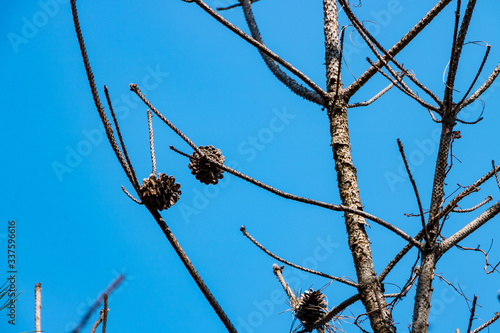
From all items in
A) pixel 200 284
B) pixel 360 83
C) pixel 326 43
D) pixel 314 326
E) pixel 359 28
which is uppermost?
pixel 326 43

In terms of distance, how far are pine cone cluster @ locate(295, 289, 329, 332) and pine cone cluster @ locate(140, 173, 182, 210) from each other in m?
0.87

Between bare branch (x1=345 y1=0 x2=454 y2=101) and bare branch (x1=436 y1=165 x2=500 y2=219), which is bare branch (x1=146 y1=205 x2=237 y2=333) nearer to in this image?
bare branch (x1=436 y1=165 x2=500 y2=219)

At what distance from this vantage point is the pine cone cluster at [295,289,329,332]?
2391 mm

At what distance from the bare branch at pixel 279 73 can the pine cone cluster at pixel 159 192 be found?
1.02 m

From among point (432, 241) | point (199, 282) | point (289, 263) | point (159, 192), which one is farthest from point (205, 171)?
point (432, 241)

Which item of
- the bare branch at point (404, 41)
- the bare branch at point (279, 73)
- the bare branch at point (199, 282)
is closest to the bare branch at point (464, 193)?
the bare branch at point (404, 41)

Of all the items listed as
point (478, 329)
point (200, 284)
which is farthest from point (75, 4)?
point (478, 329)

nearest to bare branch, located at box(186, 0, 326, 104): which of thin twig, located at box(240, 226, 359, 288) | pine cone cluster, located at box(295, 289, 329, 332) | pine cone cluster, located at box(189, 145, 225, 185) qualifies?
pine cone cluster, located at box(189, 145, 225, 185)

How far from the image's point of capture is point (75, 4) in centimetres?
141

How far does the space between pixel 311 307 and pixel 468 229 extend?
0.93 m

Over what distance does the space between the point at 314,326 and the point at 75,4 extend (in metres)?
1.65

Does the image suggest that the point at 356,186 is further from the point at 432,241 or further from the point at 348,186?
the point at 432,241

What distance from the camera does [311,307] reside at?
2.40m

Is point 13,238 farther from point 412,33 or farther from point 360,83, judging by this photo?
point 412,33
